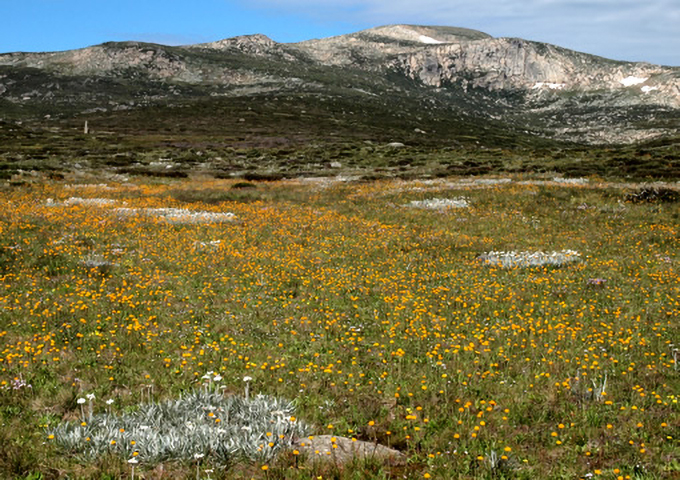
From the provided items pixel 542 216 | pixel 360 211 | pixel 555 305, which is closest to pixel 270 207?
pixel 360 211

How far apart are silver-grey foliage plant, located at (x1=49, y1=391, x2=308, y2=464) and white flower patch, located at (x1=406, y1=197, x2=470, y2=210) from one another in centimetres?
2562

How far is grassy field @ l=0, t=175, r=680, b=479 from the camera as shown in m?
6.41

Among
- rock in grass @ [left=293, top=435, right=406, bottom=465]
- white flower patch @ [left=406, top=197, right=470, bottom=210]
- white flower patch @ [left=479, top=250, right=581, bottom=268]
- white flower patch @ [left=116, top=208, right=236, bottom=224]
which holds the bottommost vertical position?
rock in grass @ [left=293, top=435, right=406, bottom=465]

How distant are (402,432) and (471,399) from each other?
1661 millimetres

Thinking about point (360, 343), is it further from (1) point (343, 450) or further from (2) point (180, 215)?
(2) point (180, 215)

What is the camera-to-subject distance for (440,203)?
3244 cm

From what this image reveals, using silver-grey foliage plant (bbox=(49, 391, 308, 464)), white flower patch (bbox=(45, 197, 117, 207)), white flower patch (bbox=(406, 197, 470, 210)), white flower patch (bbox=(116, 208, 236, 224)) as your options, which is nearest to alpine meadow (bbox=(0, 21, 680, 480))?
silver-grey foliage plant (bbox=(49, 391, 308, 464))

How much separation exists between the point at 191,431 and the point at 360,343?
491cm

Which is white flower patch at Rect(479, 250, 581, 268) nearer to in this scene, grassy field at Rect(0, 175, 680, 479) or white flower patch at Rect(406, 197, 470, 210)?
grassy field at Rect(0, 175, 680, 479)

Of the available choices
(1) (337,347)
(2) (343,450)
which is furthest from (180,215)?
(2) (343,450)

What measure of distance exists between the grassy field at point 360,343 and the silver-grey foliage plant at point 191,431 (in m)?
0.09

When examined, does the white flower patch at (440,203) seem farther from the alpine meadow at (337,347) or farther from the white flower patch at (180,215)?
the white flower patch at (180,215)

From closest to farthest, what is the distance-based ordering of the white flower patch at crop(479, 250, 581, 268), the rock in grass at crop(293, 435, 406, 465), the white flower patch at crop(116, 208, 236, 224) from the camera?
the rock in grass at crop(293, 435, 406, 465), the white flower patch at crop(479, 250, 581, 268), the white flower patch at crop(116, 208, 236, 224)

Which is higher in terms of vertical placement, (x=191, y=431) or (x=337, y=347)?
(x=191, y=431)
